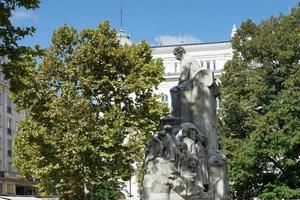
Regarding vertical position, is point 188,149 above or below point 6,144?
below

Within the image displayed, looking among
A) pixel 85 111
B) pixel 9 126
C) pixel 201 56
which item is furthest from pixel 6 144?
pixel 85 111

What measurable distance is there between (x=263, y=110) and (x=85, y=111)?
9.98 meters

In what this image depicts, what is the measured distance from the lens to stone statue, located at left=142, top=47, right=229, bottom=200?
12961 millimetres

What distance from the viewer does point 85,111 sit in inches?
1294

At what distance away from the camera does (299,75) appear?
33.6m

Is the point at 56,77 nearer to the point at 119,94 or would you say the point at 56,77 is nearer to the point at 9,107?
the point at 119,94

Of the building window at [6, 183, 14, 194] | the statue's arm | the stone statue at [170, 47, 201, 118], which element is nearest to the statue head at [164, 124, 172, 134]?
the stone statue at [170, 47, 201, 118]

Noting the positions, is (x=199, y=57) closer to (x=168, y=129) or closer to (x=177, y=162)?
(x=168, y=129)

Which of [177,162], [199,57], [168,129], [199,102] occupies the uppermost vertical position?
[199,57]

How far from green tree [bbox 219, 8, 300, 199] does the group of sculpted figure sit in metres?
19.5

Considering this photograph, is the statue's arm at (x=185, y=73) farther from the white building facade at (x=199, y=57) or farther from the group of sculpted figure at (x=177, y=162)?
the white building facade at (x=199, y=57)

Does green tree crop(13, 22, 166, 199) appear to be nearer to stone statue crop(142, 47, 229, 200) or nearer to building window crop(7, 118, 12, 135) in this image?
stone statue crop(142, 47, 229, 200)

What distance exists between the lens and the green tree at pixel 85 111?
32531 mm

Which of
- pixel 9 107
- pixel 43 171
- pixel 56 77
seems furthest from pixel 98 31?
pixel 9 107
